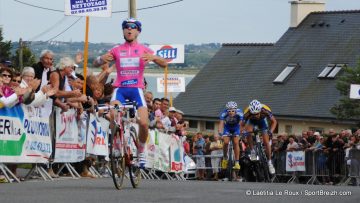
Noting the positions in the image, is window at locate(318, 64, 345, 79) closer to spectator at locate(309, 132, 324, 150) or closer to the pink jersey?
spectator at locate(309, 132, 324, 150)

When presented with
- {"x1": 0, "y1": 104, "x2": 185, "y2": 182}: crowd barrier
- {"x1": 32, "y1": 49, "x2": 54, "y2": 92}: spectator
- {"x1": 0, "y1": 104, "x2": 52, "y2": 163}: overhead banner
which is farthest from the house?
{"x1": 0, "y1": 104, "x2": 52, "y2": 163}: overhead banner

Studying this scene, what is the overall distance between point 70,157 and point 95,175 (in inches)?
55.7

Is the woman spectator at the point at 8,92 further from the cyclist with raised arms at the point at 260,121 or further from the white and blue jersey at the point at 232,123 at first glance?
the white and blue jersey at the point at 232,123

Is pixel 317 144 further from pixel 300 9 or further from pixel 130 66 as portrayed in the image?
pixel 300 9

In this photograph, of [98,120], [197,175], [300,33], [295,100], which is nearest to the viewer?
[98,120]

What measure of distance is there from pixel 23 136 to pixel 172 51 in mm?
17330

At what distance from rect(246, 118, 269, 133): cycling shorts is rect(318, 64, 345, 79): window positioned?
2276 inches

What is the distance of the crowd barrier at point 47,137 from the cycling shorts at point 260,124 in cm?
346

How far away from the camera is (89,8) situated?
2462 centimetres

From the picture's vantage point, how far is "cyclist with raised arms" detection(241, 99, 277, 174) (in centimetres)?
2530

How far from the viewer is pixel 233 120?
2628 cm

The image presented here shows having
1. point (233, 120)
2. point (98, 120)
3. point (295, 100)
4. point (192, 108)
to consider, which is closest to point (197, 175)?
point (233, 120)

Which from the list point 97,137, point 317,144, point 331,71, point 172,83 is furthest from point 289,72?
point 97,137

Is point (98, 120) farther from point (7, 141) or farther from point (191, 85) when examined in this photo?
point (191, 85)
